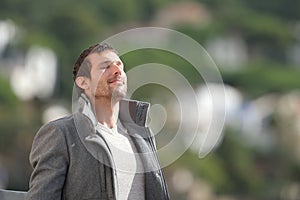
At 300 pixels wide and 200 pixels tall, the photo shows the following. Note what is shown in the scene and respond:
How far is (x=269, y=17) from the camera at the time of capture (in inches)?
3302

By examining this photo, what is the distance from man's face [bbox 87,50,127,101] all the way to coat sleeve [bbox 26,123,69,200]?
158 millimetres

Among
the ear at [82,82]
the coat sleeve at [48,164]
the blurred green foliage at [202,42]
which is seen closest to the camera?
the coat sleeve at [48,164]

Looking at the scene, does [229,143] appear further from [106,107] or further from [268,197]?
[106,107]

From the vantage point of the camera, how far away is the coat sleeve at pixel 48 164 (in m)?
3.21

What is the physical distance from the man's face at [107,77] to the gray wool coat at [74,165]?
0.29 ft

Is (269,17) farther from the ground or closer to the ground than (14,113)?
farther from the ground

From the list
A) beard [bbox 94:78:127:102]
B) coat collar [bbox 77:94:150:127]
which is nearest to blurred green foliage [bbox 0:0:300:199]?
coat collar [bbox 77:94:150:127]

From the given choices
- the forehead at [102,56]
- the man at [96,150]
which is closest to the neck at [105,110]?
the man at [96,150]

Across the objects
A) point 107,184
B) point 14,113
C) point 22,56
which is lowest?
point 107,184

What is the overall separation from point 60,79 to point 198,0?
26232 millimetres

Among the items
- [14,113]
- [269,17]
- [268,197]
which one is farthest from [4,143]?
[269,17]

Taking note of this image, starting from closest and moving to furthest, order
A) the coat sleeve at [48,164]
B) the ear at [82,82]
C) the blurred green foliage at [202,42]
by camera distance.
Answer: the coat sleeve at [48,164] < the ear at [82,82] < the blurred green foliage at [202,42]

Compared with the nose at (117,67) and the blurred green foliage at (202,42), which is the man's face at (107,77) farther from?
the blurred green foliage at (202,42)

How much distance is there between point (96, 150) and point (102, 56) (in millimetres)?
270
